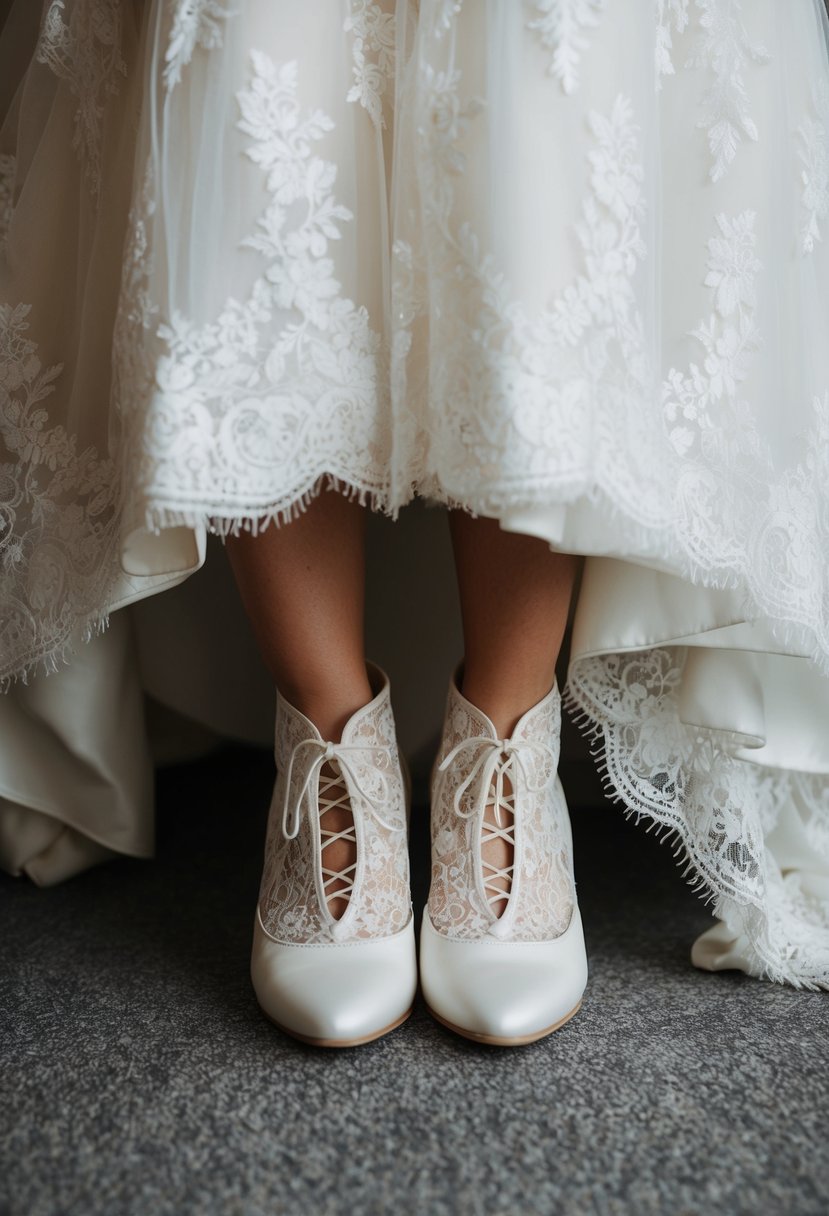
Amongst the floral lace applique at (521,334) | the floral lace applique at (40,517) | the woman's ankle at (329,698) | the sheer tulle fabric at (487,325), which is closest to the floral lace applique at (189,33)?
the sheer tulle fabric at (487,325)

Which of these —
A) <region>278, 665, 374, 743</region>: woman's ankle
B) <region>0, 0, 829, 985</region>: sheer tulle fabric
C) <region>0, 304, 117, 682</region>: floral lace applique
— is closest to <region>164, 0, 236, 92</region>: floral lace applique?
<region>0, 0, 829, 985</region>: sheer tulle fabric

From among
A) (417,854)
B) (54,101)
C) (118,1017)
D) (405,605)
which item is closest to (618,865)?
(417,854)

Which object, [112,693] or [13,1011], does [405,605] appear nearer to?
[112,693]

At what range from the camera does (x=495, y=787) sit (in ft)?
2.16

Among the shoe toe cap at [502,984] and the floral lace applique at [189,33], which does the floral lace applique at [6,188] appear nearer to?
the floral lace applique at [189,33]

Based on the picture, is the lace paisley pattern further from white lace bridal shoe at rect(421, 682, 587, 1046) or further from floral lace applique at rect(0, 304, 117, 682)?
floral lace applique at rect(0, 304, 117, 682)

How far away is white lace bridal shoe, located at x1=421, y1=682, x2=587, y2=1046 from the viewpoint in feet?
1.92

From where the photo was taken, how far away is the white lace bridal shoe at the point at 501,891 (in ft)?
1.92

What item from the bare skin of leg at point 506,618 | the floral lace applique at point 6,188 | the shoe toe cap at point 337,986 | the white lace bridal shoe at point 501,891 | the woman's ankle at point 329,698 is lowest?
the shoe toe cap at point 337,986

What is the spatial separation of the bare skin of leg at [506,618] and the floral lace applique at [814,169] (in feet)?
0.88

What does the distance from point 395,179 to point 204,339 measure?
0.48 ft
